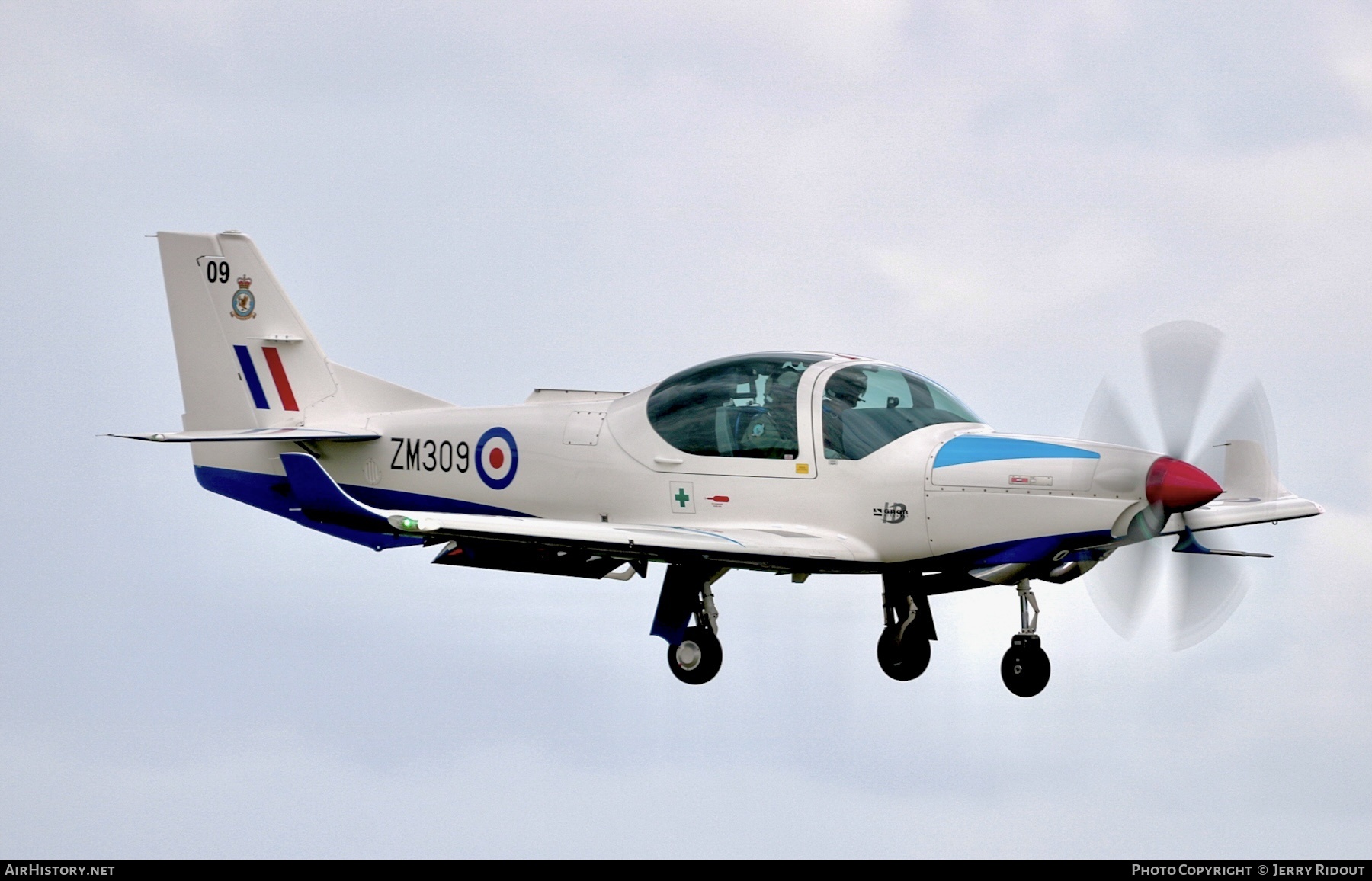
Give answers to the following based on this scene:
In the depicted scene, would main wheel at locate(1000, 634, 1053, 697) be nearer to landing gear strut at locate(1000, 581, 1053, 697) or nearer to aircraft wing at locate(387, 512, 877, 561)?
landing gear strut at locate(1000, 581, 1053, 697)

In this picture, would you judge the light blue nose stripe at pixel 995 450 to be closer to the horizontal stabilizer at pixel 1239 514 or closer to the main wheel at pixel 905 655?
the horizontal stabilizer at pixel 1239 514

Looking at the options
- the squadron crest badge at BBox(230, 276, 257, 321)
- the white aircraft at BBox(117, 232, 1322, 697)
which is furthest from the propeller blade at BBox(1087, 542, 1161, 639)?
the squadron crest badge at BBox(230, 276, 257, 321)

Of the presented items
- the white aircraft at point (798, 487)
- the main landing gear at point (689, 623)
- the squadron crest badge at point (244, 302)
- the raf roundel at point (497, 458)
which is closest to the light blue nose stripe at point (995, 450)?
the white aircraft at point (798, 487)

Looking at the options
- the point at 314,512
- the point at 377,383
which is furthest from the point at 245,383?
the point at 314,512

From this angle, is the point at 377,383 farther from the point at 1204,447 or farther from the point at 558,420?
the point at 1204,447

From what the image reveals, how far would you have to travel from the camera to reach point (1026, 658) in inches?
625

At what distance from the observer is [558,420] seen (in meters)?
17.4

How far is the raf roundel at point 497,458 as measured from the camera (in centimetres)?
1756

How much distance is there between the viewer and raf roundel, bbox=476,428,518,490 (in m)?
17.6

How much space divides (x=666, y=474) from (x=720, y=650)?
176 centimetres

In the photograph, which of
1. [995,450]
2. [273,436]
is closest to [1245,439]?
[995,450]

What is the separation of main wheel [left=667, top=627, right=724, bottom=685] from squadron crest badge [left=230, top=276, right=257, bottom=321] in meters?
6.80

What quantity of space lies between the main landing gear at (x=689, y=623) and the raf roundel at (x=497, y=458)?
210 cm

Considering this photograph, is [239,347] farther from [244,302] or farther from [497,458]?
[497,458]
